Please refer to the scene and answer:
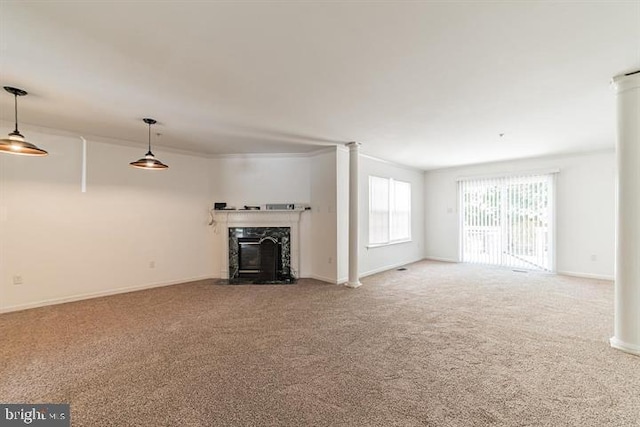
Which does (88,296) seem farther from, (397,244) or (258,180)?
(397,244)

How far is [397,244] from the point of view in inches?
272

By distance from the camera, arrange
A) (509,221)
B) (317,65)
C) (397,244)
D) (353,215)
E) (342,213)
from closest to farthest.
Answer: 1. (317,65)
2. (353,215)
3. (342,213)
4. (509,221)
5. (397,244)

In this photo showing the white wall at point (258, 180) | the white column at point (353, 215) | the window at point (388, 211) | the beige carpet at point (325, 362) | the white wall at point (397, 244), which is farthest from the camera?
the window at point (388, 211)

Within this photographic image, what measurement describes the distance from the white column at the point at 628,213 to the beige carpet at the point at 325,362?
0.33 metres

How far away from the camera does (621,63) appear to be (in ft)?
7.62

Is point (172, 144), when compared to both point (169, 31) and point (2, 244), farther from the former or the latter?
point (169, 31)

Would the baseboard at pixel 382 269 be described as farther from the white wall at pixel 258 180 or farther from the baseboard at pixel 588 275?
the baseboard at pixel 588 275

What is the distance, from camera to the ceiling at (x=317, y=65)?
172 centimetres

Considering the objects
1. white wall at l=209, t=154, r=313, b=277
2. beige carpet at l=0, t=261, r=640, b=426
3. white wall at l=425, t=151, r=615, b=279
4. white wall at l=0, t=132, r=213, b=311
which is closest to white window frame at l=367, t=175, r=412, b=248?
white wall at l=209, t=154, r=313, b=277


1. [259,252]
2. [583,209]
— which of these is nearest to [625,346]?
Result: [583,209]

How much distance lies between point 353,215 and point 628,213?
3.36 metres

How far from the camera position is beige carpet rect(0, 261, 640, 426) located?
1.87 meters

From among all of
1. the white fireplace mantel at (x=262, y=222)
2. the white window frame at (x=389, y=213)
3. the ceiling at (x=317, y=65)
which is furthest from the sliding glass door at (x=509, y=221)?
the white fireplace mantel at (x=262, y=222)

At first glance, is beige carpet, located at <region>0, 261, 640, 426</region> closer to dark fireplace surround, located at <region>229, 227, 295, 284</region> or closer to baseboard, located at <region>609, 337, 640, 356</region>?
baseboard, located at <region>609, 337, 640, 356</region>
